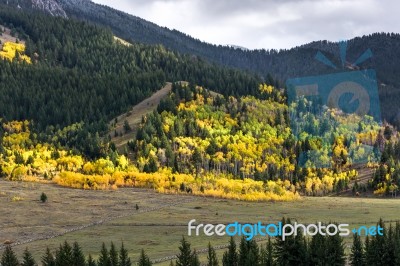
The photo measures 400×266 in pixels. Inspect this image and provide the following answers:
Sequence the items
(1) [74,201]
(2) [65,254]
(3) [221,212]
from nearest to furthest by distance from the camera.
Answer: (2) [65,254]
(3) [221,212]
(1) [74,201]

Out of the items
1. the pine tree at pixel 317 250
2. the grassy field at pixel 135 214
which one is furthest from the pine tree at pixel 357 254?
the grassy field at pixel 135 214

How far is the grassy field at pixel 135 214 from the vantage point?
126125 millimetres

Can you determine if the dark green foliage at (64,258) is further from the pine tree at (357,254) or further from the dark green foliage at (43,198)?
the dark green foliage at (43,198)

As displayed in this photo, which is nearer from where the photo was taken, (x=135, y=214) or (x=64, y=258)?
(x=64, y=258)

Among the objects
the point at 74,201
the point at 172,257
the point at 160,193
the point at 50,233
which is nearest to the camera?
the point at 172,257

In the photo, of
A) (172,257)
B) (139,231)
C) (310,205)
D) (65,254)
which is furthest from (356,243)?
(310,205)

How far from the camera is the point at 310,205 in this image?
180 m

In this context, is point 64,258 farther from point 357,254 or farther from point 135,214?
point 135,214

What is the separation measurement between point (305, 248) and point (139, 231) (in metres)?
54.8

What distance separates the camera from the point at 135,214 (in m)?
159

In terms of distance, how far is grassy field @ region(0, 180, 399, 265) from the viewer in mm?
126125

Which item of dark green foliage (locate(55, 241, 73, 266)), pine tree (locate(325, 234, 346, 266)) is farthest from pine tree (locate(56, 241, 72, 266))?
pine tree (locate(325, 234, 346, 266))

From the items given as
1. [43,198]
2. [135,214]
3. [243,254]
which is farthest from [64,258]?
[43,198]

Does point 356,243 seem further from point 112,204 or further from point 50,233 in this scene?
point 112,204
